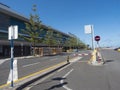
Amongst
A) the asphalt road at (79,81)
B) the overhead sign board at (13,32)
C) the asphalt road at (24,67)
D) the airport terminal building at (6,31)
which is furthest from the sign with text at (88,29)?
the airport terminal building at (6,31)

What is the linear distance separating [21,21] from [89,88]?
164 ft

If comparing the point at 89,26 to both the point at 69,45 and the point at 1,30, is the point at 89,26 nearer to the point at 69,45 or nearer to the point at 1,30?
the point at 1,30

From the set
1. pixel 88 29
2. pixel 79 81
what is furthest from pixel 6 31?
pixel 79 81

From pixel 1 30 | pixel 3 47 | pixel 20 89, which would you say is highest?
pixel 1 30

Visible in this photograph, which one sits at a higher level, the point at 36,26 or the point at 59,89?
the point at 36,26

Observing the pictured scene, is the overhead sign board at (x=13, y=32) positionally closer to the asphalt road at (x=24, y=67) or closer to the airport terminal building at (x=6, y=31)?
the asphalt road at (x=24, y=67)

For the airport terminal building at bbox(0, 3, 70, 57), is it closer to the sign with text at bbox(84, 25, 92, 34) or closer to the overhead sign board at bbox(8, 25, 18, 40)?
the sign with text at bbox(84, 25, 92, 34)

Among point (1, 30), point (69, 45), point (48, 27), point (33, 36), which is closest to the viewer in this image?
point (1, 30)

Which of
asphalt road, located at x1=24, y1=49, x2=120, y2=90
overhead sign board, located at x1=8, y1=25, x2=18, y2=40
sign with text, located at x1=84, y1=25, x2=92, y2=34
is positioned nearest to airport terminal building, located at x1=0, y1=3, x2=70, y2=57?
sign with text, located at x1=84, y1=25, x2=92, y2=34

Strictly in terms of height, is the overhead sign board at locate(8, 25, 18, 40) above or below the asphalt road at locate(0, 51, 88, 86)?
above

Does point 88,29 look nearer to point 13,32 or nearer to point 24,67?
point 24,67

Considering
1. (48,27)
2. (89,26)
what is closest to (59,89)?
(89,26)

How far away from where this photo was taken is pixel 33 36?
45844mm

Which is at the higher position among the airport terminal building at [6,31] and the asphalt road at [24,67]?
the airport terminal building at [6,31]
